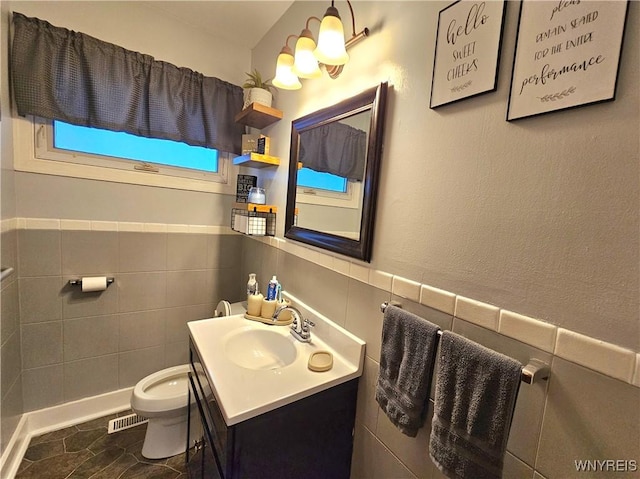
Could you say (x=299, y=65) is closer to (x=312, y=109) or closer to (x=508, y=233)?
(x=312, y=109)

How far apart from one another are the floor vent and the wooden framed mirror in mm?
1576

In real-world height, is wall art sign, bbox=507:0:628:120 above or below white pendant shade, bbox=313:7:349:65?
below

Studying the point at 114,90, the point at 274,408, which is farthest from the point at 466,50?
the point at 114,90

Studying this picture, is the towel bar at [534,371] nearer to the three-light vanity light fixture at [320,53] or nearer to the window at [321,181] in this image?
the window at [321,181]

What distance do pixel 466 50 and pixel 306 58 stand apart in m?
0.66

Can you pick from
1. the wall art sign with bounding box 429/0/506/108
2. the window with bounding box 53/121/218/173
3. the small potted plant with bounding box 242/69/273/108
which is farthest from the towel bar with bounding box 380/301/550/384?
the window with bounding box 53/121/218/173

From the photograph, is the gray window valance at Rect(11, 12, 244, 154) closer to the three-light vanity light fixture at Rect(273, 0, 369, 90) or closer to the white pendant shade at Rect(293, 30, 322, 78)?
the three-light vanity light fixture at Rect(273, 0, 369, 90)

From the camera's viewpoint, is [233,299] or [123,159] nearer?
[123,159]

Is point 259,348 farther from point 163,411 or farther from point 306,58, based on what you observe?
point 306,58

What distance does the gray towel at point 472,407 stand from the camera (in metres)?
0.63

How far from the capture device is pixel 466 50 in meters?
0.78

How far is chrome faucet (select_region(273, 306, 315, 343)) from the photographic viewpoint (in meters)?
1.31

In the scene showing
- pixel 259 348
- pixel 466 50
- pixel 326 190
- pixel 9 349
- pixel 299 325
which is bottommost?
pixel 9 349

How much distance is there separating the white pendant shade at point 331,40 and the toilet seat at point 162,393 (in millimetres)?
1783
